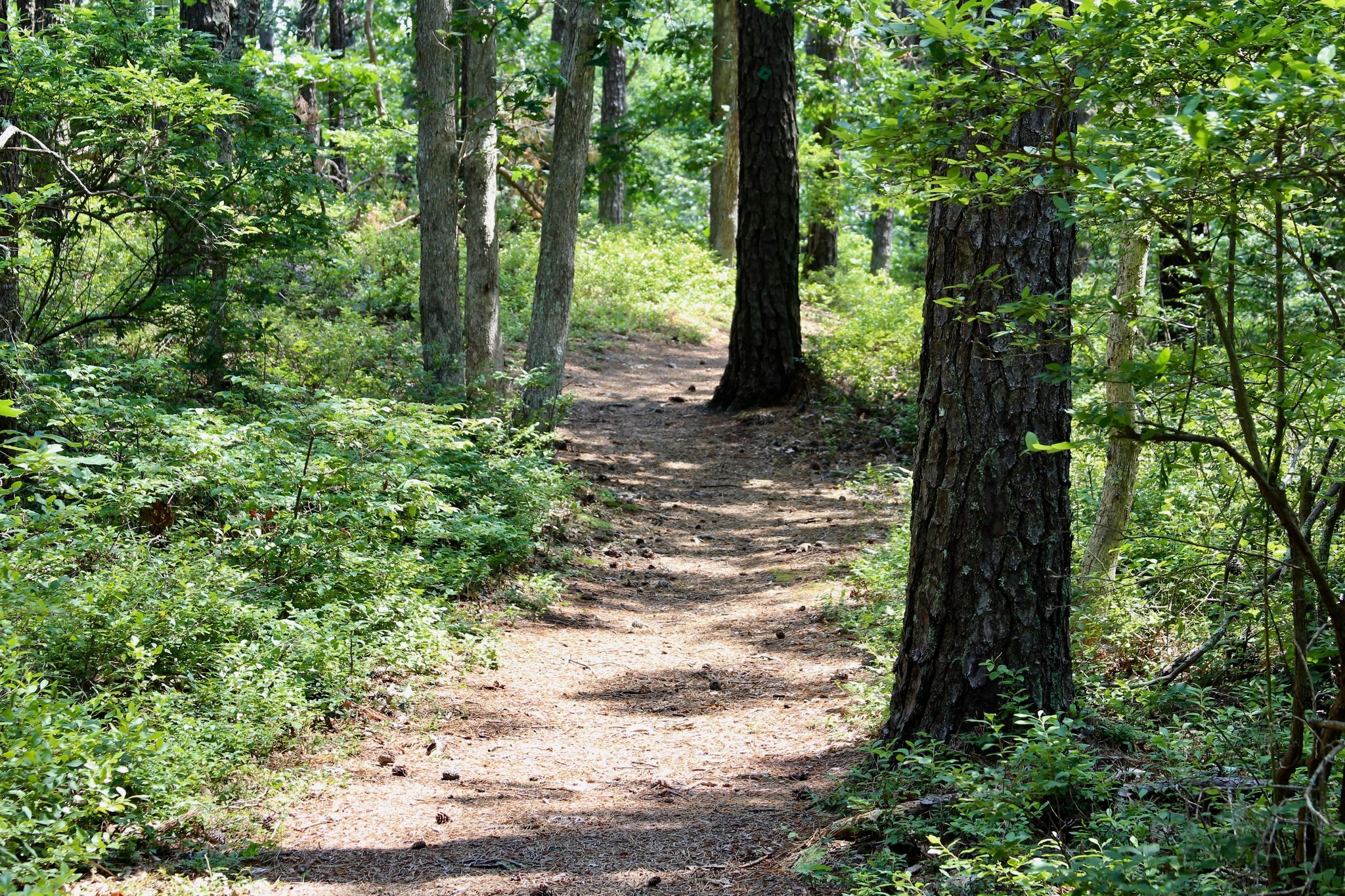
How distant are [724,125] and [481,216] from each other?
35.8 ft

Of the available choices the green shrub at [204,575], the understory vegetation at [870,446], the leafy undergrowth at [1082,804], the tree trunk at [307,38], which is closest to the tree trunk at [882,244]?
the tree trunk at [307,38]

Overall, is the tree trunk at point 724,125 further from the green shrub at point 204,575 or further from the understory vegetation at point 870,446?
the green shrub at point 204,575

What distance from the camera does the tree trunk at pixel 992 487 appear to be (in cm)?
418

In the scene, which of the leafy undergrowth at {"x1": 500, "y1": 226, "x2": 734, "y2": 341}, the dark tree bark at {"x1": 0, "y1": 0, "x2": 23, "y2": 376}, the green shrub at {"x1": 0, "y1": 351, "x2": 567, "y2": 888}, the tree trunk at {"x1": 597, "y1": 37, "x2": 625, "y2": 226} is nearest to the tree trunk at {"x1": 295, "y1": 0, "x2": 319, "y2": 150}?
the leafy undergrowth at {"x1": 500, "y1": 226, "x2": 734, "y2": 341}

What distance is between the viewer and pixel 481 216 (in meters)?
9.67

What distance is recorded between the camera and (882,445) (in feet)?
36.5

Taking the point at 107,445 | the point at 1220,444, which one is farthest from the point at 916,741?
the point at 107,445

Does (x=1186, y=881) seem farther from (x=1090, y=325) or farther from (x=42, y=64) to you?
(x=42, y=64)

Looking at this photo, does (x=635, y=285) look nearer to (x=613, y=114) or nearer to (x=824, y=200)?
(x=824, y=200)

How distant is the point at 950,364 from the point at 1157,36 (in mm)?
1873

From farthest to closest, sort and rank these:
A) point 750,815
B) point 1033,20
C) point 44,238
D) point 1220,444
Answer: point 44,238
point 750,815
point 1033,20
point 1220,444

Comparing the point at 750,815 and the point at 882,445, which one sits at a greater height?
the point at 882,445

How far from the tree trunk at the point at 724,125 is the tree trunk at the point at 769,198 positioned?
21.6 ft

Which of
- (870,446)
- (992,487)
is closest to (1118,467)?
(992,487)
